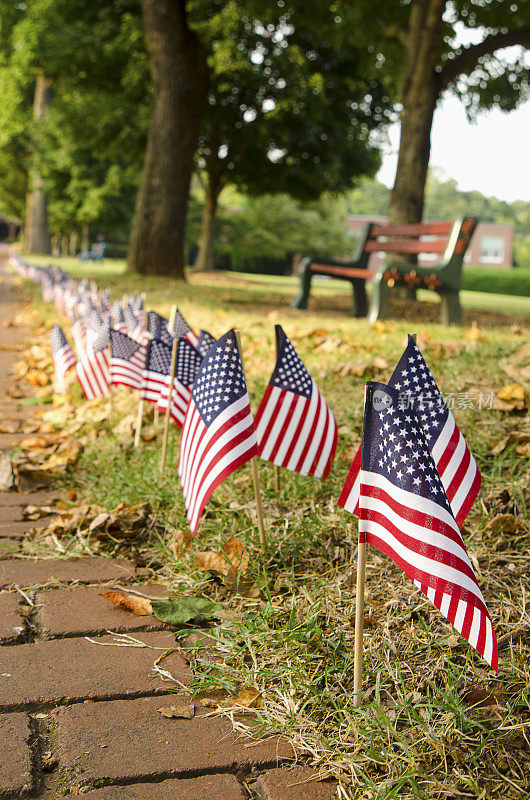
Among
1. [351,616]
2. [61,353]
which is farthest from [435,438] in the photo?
[61,353]

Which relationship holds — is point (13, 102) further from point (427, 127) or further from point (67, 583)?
point (67, 583)

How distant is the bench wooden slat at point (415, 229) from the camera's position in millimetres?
8686

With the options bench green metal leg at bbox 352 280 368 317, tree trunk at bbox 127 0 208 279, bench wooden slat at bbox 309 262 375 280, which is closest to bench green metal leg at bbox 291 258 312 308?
bench wooden slat at bbox 309 262 375 280

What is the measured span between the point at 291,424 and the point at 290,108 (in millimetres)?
19360

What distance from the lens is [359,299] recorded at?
32.0ft

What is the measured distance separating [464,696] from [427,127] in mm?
10453

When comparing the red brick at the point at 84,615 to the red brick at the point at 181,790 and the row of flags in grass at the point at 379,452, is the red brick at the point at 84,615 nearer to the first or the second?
the row of flags in grass at the point at 379,452

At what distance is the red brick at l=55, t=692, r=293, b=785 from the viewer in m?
1.70

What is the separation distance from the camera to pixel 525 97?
1608 centimetres

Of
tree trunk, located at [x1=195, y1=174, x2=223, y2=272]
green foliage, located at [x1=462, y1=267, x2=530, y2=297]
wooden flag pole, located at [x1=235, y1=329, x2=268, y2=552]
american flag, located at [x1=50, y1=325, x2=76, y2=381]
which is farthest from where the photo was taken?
green foliage, located at [x1=462, y1=267, x2=530, y2=297]

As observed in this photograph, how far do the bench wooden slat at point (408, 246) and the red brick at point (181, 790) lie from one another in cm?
712

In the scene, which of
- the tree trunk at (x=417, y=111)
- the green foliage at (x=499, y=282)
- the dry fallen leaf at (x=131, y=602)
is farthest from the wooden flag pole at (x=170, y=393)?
the green foliage at (x=499, y=282)

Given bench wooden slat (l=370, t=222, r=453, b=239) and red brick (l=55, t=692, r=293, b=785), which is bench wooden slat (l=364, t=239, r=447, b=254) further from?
red brick (l=55, t=692, r=293, b=785)

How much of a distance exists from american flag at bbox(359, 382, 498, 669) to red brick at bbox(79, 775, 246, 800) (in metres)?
0.63
